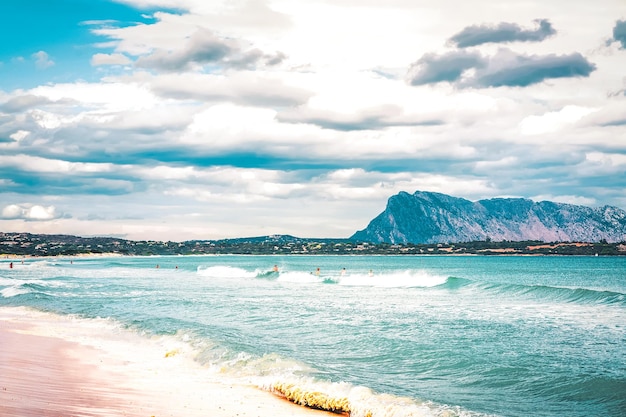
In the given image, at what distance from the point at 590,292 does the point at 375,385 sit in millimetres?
33715

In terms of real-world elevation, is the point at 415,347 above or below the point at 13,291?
above

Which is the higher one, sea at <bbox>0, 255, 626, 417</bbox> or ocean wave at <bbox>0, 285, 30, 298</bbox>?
sea at <bbox>0, 255, 626, 417</bbox>

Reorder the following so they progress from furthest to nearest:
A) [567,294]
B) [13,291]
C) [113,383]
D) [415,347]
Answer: [13,291], [567,294], [415,347], [113,383]

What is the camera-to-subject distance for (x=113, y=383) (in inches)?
628

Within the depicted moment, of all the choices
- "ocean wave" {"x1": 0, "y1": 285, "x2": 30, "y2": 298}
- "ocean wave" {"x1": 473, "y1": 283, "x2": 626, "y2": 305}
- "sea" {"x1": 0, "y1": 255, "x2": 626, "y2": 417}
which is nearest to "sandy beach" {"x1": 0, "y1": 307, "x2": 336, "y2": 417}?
"sea" {"x1": 0, "y1": 255, "x2": 626, "y2": 417}

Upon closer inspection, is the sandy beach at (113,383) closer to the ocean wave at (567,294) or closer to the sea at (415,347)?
the sea at (415,347)

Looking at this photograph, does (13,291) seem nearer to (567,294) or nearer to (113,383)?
(113,383)

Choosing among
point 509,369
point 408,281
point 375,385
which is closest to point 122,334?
point 375,385

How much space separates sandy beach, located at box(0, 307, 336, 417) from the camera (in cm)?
1274

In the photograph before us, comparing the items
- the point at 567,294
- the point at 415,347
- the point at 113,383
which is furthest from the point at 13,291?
the point at 567,294

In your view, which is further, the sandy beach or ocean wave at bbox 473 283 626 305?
ocean wave at bbox 473 283 626 305

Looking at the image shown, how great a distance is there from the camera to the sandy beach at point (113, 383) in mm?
12742

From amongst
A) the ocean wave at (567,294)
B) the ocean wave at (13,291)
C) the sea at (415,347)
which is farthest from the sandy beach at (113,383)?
the ocean wave at (567,294)

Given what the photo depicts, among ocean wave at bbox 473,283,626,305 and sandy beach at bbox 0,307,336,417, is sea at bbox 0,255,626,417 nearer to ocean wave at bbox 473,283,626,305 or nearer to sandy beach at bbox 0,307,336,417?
ocean wave at bbox 473,283,626,305
